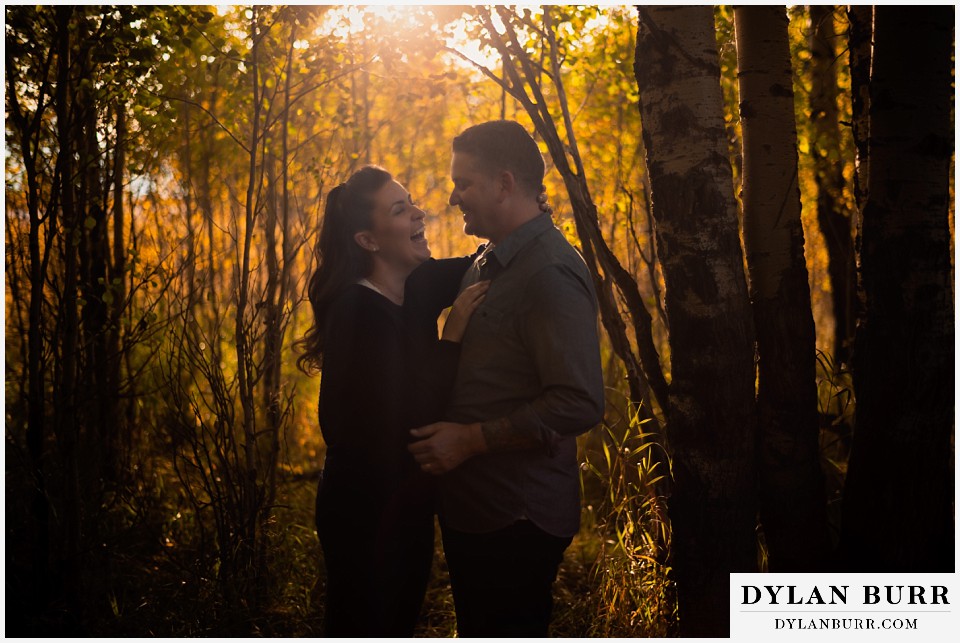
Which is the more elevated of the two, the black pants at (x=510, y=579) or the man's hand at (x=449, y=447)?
the man's hand at (x=449, y=447)

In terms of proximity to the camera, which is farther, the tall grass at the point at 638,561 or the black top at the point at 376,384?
the tall grass at the point at 638,561

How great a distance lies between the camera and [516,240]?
216 cm

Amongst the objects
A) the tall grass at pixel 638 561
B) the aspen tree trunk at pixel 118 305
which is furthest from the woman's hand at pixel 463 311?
the aspen tree trunk at pixel 118 305

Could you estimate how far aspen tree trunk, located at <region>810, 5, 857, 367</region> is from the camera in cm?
497

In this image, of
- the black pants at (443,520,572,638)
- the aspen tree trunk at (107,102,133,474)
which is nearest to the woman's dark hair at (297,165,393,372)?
the black pants at (443,520,572,638)

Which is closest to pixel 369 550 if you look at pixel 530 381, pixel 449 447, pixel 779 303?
pixel 449 447

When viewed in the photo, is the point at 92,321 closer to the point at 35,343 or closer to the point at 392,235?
the point at 35,343

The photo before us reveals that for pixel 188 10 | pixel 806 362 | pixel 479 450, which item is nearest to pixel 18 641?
pixel 479 450

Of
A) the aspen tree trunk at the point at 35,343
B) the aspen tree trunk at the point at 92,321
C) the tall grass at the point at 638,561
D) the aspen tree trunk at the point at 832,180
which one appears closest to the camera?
the tall grass at the point at 638,561

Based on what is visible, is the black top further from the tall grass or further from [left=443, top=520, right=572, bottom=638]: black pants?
the tall grass

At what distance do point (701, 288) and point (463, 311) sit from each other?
72 centimetres

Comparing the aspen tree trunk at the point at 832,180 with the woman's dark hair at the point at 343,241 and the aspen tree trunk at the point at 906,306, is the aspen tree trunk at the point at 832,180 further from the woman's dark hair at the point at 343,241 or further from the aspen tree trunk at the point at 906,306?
the woman's dark hair at the point at 343,241

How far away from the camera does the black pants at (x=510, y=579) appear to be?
2104 millimetres

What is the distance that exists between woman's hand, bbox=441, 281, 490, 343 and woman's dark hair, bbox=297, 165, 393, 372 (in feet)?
1.41
